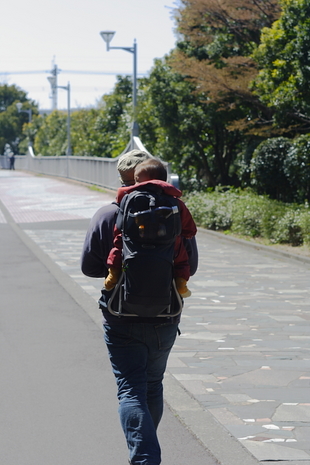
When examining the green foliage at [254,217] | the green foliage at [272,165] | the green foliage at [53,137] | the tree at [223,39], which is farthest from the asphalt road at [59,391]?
the green foliage at [53,137]


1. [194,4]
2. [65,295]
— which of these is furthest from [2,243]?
[194,4]

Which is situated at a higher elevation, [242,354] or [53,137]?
[53,137]

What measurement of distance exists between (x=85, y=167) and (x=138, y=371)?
37.4 metres

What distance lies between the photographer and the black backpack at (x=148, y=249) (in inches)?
135

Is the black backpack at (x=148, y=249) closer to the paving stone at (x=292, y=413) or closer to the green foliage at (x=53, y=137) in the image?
the paving stone at (x=292, y=413)

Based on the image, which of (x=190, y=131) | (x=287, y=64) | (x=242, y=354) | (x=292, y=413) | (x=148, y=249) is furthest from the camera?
(x=190, y=131)

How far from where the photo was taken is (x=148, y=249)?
3.44m

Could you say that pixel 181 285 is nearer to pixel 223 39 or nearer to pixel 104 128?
pixel 223 39

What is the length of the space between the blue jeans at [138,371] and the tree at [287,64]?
43.9 ft

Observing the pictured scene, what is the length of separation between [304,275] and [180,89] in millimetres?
13336

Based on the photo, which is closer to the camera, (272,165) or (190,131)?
(272,165)

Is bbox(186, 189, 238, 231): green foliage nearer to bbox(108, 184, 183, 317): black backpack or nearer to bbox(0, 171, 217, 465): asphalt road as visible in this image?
bbox(0, 171, 217, 465): asphalt road

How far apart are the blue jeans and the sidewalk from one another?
0.69 metres

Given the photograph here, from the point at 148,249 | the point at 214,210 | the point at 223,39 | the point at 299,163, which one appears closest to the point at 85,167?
the point at 223,39
